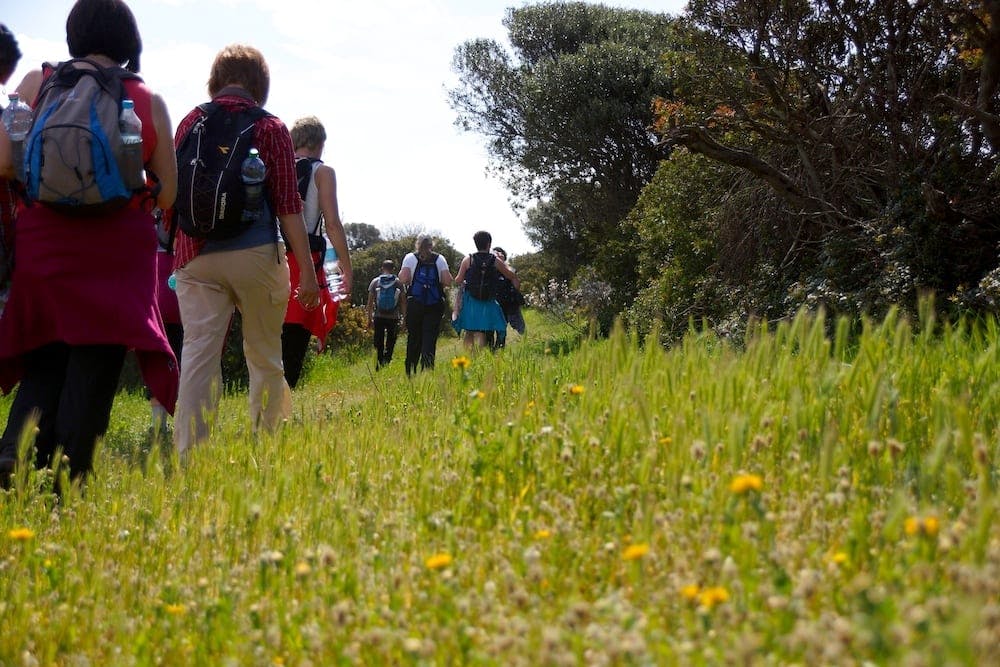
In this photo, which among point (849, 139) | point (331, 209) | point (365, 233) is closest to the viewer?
point (331, 209)

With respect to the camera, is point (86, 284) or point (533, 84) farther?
point (533, 84)

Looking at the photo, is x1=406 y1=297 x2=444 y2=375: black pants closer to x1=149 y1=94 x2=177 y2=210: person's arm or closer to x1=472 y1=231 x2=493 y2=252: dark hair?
x1=472 y1=231 x2=493 y2=252: dark hair

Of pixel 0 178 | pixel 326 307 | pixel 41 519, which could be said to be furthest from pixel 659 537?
pixel 326 307

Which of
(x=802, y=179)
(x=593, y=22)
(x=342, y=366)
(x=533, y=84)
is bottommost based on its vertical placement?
(x=342, y=366)

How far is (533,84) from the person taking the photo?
2311 centimetres

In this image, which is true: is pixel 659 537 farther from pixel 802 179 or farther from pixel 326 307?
pixel 802 179

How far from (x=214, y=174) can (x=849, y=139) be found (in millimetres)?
6361

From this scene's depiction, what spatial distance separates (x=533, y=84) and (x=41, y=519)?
68.1 ft

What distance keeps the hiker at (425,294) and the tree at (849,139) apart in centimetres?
321

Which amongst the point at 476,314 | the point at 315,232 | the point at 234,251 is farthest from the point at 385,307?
the point at 234,251

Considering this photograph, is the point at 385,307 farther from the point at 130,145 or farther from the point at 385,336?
the point at 130,145

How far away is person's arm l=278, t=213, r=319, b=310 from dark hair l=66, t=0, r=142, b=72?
1.22 metres

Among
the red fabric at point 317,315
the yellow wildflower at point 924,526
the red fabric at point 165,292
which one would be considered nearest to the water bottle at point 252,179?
the red fabric at point 317,315

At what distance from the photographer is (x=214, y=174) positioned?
485 cm
